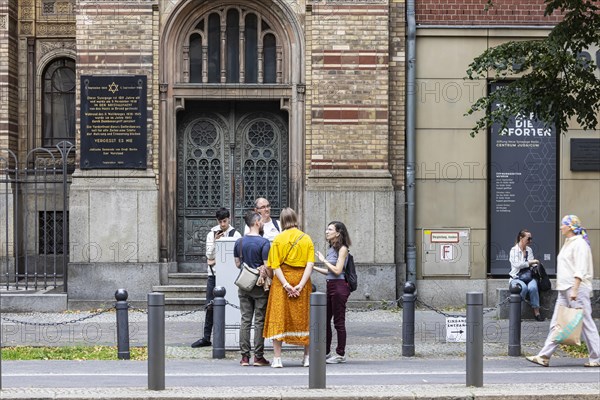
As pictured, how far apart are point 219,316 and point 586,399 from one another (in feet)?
16.9

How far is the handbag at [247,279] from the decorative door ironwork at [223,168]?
7.82 m

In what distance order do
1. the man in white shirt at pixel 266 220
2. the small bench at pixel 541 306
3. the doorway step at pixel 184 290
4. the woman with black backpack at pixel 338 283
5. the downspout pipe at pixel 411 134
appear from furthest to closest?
1. the downspout pipe at pixel 411 134
2. the doorway step at pixel 184 290
3. the small bench at pixel 541 306
4. the man in white shirt at pixel 266 220
5. the woman with black backpack at pixel 338 283

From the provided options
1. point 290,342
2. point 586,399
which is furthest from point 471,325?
point 290,342

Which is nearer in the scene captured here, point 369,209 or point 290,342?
point 290,342

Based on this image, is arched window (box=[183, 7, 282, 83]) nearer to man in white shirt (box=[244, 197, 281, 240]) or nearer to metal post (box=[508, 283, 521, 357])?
man in white shirt (box=[244, 197, 281, 240])

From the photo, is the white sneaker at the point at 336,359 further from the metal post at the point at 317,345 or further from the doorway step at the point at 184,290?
the doorway step at the point at 184,290

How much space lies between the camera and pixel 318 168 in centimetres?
2116

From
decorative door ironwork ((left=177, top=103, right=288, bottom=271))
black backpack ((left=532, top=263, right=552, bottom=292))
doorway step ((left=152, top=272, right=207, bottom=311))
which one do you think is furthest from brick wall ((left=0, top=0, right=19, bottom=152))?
black backpack ((left=532, top=263, right=552, bottom=292))

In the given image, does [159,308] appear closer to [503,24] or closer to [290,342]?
[290,342]

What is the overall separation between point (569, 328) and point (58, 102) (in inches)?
496

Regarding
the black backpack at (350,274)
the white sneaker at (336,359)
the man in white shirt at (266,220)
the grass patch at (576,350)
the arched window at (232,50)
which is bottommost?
the grass patch at (576,350)

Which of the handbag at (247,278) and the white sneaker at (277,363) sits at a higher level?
the handbag at (247,278)

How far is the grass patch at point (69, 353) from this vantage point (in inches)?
598

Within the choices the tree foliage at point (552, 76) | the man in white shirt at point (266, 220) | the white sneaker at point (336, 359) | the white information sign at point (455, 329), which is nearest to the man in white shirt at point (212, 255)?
the man in white shirt at point (266, 220)
